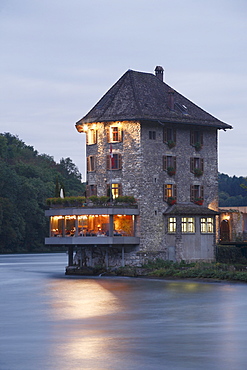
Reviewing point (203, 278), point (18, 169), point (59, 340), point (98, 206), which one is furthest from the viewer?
point (18, 169)

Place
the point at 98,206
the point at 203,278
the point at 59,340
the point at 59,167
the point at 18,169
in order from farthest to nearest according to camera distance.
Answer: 1. the point at 59,167
2. the point at 18,169
3. the point at 98,206
4. the point at 203,278
5. the point at 59,340

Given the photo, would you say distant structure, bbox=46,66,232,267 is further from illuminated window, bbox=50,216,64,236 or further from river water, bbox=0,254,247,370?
river water, bbox=0,254,247,370

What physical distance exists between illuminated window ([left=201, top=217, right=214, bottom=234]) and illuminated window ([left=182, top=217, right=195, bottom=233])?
1154 millimetres

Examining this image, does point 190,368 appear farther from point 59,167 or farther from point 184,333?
point 59,167

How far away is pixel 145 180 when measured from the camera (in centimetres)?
7381

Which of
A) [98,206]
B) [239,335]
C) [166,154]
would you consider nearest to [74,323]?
[239,335]

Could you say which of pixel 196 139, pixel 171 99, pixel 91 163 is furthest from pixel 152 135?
pixel 91 163

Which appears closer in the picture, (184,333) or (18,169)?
(184,333)

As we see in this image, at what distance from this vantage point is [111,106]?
76562 mm

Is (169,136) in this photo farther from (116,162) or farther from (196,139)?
(116,162)

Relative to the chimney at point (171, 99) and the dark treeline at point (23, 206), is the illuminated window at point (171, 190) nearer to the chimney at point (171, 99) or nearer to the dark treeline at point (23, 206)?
the chimney at point (171, 99)

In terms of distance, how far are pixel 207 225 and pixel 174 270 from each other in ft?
30.9

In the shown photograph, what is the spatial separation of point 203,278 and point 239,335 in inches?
1226

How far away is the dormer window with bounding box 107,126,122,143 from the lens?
75.3 meters
